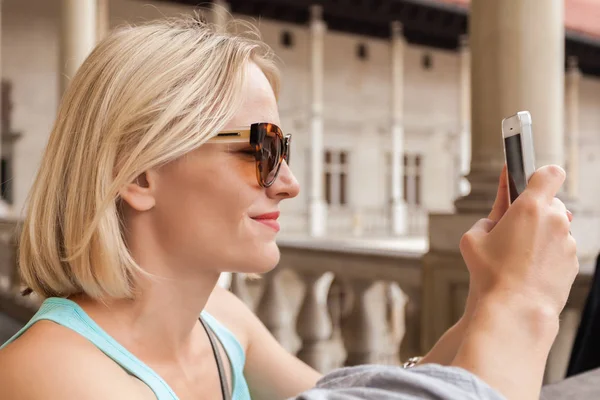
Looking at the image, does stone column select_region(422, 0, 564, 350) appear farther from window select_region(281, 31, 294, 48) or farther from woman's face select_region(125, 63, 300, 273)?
window select_region(281, 31, 294, 48)

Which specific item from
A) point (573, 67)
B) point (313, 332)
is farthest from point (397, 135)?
point (313, 332)

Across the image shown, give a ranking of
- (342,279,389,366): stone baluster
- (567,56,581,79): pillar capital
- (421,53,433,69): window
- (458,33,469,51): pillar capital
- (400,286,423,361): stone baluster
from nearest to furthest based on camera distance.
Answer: (400,286,423,361): stone baluster
(342,279,389,366): stone baluster
(458,33,469,51): pillar capital
(421,53,433,69): window
(567,56,581,79): pillar capital

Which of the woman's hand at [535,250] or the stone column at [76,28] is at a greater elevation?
the stone column at [76,28]

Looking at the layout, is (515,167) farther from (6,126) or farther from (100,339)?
(6,126)

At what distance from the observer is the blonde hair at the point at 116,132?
2.86 feet

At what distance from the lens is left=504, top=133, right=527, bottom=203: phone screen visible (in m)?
0.71

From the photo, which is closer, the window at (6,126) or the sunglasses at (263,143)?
the sunglasses at (263,143)

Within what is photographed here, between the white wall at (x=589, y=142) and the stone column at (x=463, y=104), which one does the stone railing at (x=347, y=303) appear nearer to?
the stone column at (x=463, y=104)

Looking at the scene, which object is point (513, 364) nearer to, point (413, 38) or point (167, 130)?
point (167, 130)

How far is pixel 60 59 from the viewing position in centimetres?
602

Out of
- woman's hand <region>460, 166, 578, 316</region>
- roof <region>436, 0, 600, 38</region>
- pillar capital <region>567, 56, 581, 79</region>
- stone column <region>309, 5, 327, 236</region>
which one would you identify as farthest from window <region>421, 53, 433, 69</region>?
woman's hand <region>460, 166, 578, 316</region>

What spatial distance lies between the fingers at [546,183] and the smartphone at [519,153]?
48 millimetres

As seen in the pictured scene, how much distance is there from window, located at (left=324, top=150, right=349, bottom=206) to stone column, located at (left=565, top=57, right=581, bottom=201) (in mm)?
7716

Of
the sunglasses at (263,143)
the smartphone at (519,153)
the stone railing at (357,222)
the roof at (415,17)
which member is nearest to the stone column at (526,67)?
the sunglasses at (263,143)
